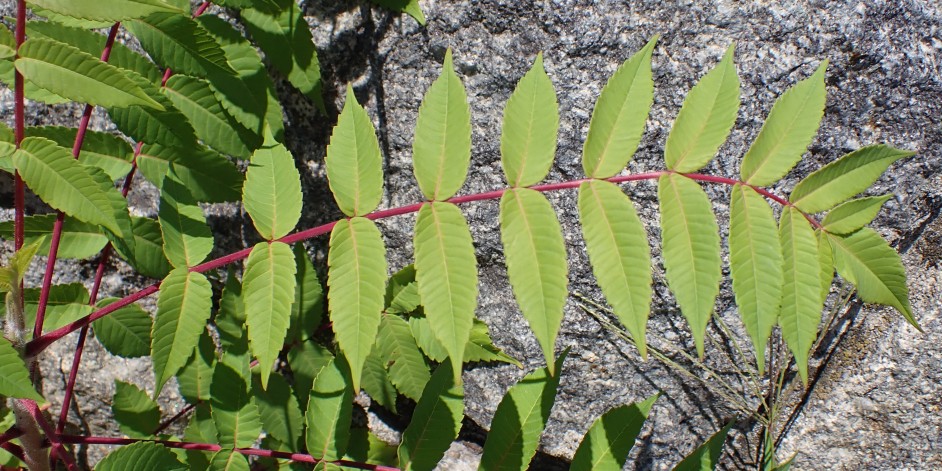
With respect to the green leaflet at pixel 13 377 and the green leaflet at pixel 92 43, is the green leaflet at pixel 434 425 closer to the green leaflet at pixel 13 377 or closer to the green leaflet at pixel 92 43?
the green leaflet at pixel 13 377

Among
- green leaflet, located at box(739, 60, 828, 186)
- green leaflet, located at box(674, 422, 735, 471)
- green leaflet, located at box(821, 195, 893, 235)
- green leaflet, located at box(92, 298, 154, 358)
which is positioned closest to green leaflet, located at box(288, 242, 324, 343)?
green leaflet, located at box(92, 298, 154, 358)

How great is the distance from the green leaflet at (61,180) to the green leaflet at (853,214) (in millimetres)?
Result: 1410

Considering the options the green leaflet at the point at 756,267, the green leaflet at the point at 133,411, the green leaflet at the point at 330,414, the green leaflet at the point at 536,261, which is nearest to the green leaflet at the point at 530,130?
the green leaflet at the point at 536,261

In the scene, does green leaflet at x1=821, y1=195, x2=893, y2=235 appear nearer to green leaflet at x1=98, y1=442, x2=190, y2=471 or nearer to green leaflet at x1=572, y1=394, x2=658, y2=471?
green leaflet at x1=572, y1=394, x2=658, y2=471

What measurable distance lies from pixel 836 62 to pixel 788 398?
1104 mm

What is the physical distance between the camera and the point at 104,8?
1175 millimetres

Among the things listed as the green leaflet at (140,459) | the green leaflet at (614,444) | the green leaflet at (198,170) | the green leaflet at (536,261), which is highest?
the green leaflet at (198,170)

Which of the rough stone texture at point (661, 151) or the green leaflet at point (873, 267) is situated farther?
the rough stone texture at point (661, 151)

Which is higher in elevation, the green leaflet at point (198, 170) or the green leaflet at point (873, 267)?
the green leaflet at point (198, 170)

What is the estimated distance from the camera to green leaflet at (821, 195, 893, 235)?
137 cm

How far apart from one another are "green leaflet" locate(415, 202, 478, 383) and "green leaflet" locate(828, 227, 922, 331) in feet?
2.48

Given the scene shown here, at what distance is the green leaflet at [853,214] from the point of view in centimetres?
137

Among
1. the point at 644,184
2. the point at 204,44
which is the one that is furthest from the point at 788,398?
the point at 204,44

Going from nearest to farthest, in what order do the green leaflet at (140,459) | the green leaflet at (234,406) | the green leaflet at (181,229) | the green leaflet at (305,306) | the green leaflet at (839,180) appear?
the green leaflet at (839,180), the green leaflet at (140,459), the green leaflet at (181,229), the green leaflet at (234,406), the green leaflet at (305,306)
